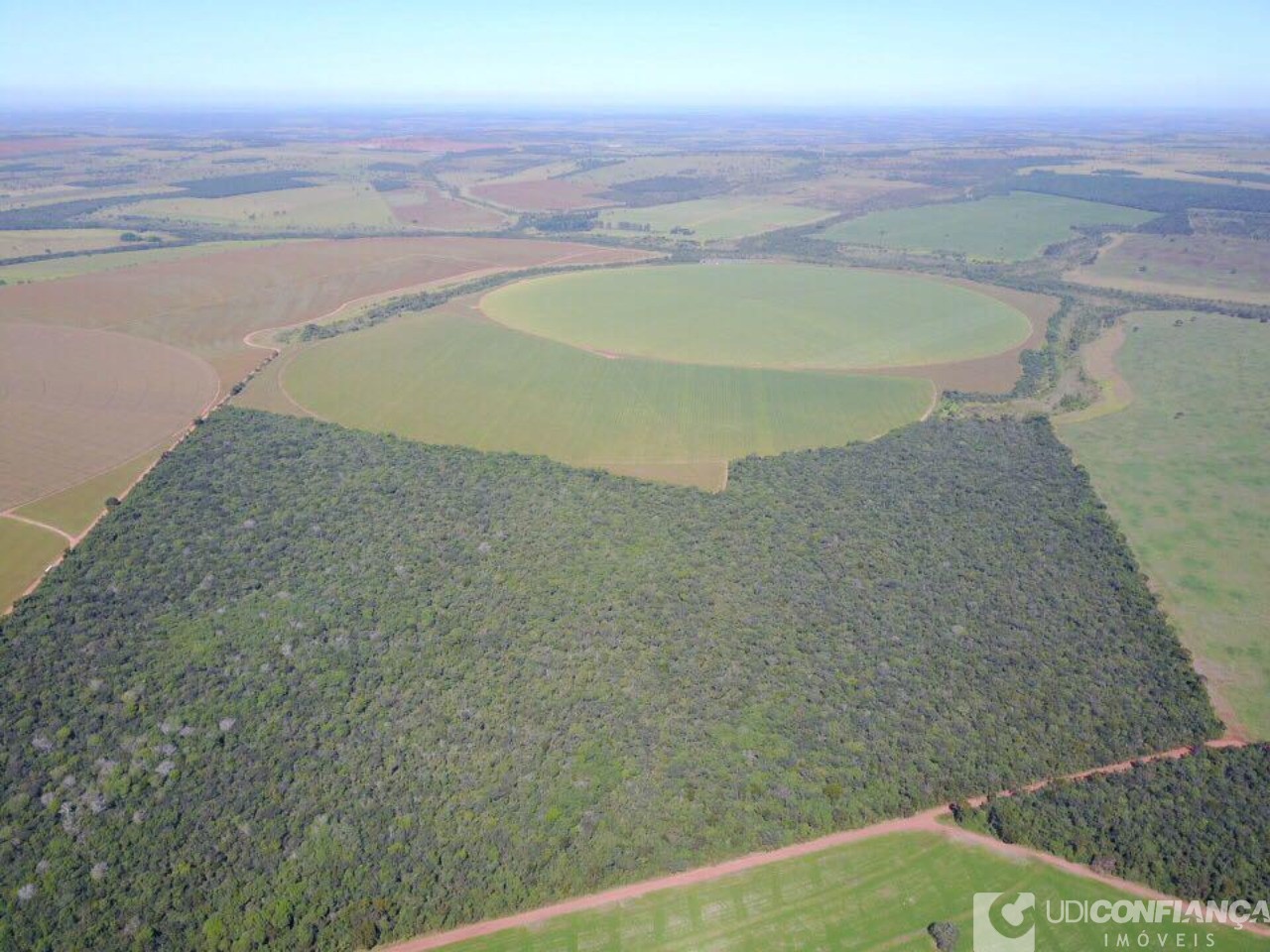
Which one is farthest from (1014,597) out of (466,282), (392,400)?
(466,282)

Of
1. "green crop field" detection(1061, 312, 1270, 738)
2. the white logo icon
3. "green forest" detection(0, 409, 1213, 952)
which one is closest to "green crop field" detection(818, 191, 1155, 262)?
"green crop field" detection(1061, 312, 1270, 738)

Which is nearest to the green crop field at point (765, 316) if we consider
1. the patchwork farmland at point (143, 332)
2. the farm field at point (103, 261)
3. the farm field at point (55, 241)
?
the patchwork farmland at point (143, 332)

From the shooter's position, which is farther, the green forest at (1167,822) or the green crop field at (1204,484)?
the green crop field at (1204,484)

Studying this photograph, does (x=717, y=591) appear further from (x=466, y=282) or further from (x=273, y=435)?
(x=466, y=282)

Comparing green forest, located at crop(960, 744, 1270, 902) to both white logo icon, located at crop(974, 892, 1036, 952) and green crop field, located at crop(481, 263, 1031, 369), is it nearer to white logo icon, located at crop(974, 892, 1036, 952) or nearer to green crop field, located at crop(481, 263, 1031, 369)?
white logo icon, located at crop(974, 892, 1036, 952)

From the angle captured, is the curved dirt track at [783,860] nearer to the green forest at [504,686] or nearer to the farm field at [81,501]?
the green forest at [504,686]

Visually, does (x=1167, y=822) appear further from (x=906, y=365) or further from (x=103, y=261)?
(x=103, y=261)
